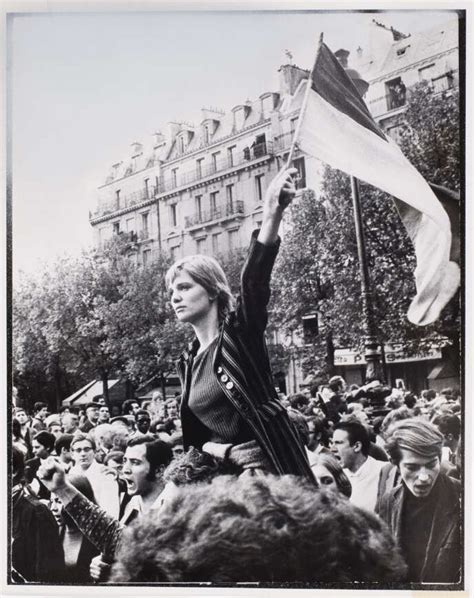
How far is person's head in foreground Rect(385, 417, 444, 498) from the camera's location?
4836mm

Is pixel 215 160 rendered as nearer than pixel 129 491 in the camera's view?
No

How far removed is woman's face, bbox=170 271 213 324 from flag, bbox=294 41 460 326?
1.21 meters

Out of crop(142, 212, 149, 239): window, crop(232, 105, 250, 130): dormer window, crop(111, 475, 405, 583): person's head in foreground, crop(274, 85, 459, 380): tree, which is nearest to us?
crop(111, 475, 405, 583): person's head in foreground

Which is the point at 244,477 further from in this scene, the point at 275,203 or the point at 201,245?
the point at 275,203

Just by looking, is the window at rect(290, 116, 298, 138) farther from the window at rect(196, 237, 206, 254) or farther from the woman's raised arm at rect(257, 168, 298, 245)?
the window at rect(196, 237, 206, 254)

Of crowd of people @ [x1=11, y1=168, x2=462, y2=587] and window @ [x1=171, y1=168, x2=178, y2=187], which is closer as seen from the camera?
crowd of people @ [x1=11, y1=168, x2=462, y2=587]

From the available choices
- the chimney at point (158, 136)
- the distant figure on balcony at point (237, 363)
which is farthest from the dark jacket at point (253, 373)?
the chimney at point (158, 136)

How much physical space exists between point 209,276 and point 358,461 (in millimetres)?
1602

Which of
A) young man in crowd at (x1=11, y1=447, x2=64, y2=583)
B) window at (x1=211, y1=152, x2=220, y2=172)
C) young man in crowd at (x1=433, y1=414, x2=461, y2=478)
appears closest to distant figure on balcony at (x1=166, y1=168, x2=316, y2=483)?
window at (x1=211, y1=152, x2=220, y2=172)

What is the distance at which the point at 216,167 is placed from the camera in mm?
5074

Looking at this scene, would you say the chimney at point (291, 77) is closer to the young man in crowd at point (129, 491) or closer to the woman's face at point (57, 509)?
the young man in crowd at point (129, 491)

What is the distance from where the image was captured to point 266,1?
16.3ft

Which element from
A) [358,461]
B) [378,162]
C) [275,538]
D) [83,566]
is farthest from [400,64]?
[83,566]

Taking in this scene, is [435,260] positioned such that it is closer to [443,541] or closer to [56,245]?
[443,541]
